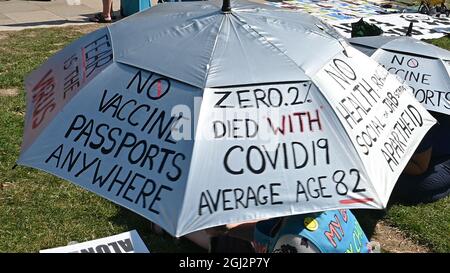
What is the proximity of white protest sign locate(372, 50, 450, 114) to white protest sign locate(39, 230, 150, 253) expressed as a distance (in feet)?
9.13

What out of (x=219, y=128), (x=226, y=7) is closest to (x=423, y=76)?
(x=226, y=7)

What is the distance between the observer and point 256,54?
123 inches

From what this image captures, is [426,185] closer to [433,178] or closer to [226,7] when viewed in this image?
[433,178]

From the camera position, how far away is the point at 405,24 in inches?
477

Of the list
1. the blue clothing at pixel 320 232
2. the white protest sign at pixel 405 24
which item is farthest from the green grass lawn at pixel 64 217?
the white protest sign at pixel 405 24

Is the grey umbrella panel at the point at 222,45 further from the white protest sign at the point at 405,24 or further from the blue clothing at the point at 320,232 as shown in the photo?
the white protest sign at the point at 405,24

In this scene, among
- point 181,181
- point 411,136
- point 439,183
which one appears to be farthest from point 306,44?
point 439,183

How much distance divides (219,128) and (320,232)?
1248mm

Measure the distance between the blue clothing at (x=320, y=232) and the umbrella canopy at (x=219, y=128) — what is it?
2.45 ft

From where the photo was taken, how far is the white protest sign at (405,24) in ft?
37.6

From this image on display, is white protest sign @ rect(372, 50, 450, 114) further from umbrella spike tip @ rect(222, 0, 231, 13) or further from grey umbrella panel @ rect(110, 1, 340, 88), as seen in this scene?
umbrella spike tip @ rect(222, 0, 231, 13)

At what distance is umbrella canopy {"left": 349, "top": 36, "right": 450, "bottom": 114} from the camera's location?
5.11 meters

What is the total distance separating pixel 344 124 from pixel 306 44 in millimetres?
565
